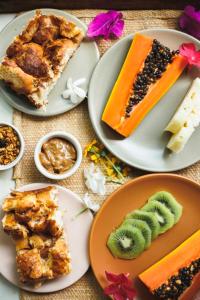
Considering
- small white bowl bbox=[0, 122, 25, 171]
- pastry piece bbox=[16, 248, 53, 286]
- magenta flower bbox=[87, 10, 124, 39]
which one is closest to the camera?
pastry piece bbox=[16, 248, 53, 286]

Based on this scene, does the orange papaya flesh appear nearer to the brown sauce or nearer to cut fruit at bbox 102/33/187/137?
cut fruit at bbox 102/33/187/137

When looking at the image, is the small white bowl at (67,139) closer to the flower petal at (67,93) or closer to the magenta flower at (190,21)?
the flower petal at (67,93)

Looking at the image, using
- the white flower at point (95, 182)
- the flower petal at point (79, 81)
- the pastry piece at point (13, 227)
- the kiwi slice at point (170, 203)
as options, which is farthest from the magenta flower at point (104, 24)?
the pastry piece at point (13, 227)

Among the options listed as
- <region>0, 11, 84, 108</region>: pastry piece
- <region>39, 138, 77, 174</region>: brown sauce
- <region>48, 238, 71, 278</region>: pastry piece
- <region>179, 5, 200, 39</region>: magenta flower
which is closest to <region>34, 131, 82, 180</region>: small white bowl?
<region>39, 138, 77, 174</region>: brown sauce

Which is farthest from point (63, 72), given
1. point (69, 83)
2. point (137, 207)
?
point (137, 207)

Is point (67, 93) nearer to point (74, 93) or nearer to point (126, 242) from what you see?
point (74, 93)
